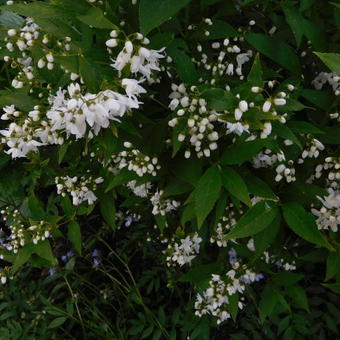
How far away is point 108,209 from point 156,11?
133 centimetres

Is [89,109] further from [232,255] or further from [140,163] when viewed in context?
[232,255]

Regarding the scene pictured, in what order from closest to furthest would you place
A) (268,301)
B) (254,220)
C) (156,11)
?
(156,11), (254,220), (268,301)

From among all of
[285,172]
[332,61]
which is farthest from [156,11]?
[285,172]

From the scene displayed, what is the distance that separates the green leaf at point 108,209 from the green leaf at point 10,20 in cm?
103

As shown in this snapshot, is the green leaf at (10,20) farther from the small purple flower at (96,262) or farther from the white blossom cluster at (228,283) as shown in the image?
the small purple flower at (96,262)

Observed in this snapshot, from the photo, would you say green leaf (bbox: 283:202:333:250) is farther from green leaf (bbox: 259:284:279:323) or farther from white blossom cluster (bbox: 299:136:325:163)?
green leaf (bbox: 259:284:279:323)

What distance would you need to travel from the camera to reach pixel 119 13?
1930mm

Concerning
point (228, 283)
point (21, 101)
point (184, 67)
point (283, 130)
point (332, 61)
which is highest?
point (332, 61)

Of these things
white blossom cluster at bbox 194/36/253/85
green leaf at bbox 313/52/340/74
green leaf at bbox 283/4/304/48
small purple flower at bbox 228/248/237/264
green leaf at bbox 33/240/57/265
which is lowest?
small purple flower at bbox 228/248/237/264

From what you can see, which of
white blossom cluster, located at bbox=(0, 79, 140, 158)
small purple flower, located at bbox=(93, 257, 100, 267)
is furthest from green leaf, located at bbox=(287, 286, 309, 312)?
small purple flower, located at bbox=(93, 257, 100, 267)

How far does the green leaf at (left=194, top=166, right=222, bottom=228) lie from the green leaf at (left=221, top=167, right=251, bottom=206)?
3 centimetres

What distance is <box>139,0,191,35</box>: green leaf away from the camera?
151cm

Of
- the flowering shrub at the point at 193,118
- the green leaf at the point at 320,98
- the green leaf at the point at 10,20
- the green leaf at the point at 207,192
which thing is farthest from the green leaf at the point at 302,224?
the green leaf at the point at 10,20

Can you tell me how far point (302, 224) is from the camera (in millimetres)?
1828
